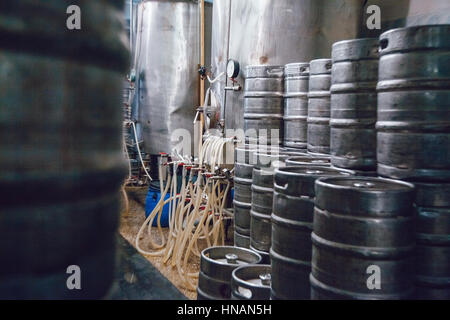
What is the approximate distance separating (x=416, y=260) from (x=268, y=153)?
1479 mm

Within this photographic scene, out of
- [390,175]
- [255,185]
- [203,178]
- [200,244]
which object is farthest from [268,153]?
[200,244]

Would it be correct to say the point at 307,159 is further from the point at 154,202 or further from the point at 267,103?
the point at 154,202

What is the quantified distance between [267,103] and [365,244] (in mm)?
2326

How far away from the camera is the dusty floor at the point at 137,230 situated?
4.44 meters

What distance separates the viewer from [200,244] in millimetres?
5484

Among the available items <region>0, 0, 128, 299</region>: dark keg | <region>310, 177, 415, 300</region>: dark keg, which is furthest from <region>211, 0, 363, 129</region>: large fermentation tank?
<region>0, 0, 128, 299</region>: dark keg

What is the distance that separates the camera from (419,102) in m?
2.09

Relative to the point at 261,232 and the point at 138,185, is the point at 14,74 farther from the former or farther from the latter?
the point at 138,185

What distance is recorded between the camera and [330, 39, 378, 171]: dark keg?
2525mm

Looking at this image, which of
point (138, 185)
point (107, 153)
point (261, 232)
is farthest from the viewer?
Answer: point (138, 185)

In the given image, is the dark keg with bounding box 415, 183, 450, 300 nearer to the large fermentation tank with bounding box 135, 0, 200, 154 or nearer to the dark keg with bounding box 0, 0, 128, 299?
the dark keg with bounding box 0, 0, 128, 299

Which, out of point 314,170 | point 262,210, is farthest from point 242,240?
point 314,170

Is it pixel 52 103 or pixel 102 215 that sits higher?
pixel 52 103

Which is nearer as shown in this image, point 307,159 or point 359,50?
point 359,50
